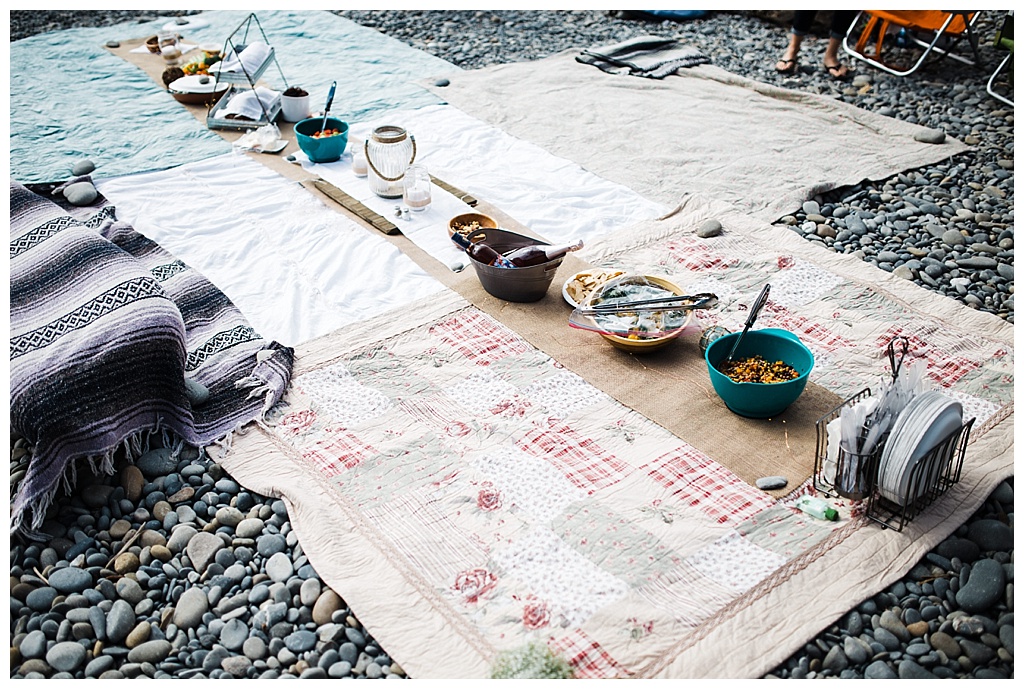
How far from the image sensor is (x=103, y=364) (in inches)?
91.9

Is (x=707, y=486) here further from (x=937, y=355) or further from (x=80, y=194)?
(x=80, y=194)

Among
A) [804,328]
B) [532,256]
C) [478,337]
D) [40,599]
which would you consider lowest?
[40,599]

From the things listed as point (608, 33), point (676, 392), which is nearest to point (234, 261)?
point (676, 392)

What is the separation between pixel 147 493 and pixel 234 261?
1244mm

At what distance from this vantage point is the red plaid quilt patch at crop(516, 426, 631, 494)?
2318 mm

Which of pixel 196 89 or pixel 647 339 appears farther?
pixel 196 89

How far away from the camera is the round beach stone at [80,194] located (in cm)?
370

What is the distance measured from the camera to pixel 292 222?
3629 mm

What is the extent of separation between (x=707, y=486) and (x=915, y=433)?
52 cm

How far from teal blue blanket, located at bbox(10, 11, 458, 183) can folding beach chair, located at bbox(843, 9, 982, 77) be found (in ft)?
8.43

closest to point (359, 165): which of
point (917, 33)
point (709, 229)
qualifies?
point (709, 229)

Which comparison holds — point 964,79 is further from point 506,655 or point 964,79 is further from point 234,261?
point 506,655

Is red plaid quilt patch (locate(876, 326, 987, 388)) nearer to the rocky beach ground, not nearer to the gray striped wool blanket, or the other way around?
the rocky beach ground

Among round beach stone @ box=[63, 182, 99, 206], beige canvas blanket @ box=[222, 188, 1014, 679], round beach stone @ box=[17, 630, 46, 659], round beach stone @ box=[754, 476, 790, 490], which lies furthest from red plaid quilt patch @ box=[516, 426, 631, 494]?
round beach stone @ box=[63, 182, 99, 206]
